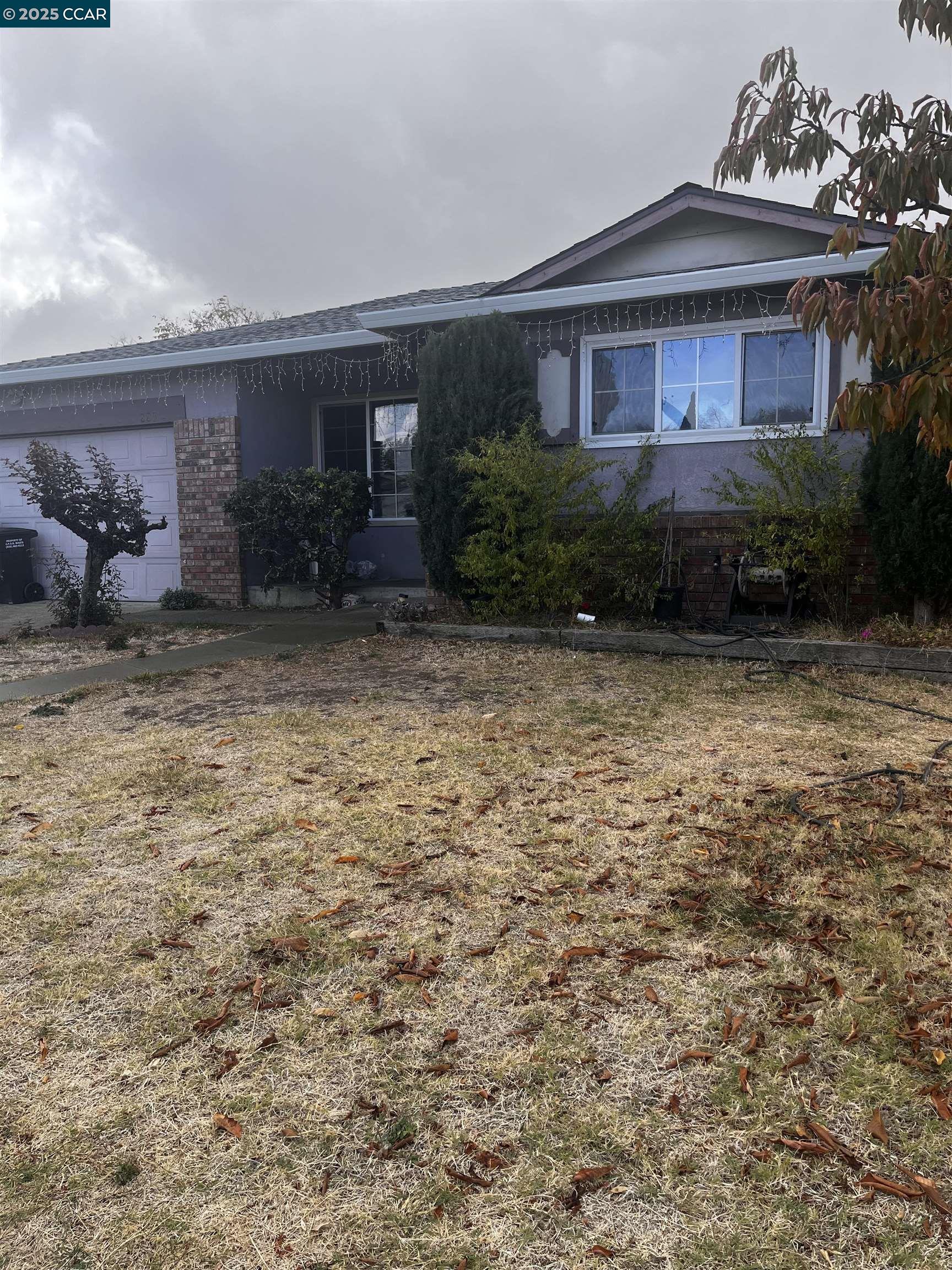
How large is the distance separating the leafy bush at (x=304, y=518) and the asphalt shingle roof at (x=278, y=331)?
73.5 inches

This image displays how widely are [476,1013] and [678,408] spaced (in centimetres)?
774

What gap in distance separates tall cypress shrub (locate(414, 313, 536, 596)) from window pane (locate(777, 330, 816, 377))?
247 cm

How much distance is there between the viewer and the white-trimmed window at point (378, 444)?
1260 cm

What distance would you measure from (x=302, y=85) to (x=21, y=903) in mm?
18183

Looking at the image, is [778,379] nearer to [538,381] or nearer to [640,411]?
[640,411]

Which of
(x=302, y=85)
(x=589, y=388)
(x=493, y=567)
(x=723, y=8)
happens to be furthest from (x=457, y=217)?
(x=493, y=567)

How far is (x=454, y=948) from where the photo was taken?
269 cm

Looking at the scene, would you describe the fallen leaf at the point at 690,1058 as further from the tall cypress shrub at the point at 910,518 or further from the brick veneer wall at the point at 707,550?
the brick veneer wall at the point at 707,550

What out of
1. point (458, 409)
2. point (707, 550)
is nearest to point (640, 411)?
point (707, 550)

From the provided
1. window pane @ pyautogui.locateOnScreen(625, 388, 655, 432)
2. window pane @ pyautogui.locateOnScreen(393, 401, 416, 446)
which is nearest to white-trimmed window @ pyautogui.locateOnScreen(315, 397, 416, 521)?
window pane @ pyautogui.locateOnScreen(393, 401, 416, 446)

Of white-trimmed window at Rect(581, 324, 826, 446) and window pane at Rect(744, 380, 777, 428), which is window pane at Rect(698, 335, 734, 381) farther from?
window pane at Rect(744, 380, 777, 428)

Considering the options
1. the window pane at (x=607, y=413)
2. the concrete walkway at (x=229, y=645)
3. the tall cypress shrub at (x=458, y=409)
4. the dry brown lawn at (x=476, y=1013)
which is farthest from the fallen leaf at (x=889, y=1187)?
the window pane at (x=607, y=413)

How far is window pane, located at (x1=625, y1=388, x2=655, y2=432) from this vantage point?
9.12 metres

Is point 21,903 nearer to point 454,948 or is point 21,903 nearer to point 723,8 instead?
point 454,948
